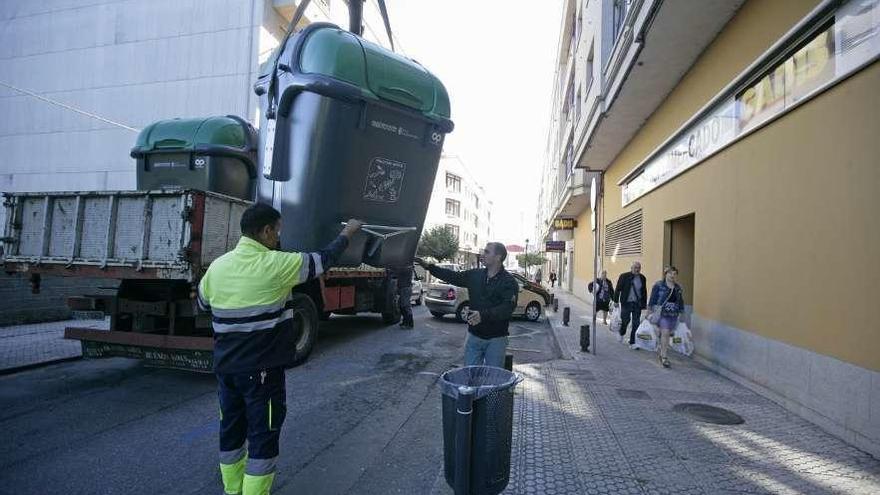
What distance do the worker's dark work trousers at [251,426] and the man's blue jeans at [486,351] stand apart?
189cm

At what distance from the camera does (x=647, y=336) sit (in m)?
7.96

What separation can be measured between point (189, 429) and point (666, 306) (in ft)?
20.8

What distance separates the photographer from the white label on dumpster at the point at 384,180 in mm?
4438

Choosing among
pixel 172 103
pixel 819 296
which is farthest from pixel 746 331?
pixel 172 103

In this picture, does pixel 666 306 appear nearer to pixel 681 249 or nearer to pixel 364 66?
pixel 681 249

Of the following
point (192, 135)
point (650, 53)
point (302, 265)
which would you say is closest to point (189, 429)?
point (302, 265)

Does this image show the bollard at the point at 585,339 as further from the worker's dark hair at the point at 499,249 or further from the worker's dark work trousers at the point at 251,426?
the worker's dark work trousers at the point at 251,426

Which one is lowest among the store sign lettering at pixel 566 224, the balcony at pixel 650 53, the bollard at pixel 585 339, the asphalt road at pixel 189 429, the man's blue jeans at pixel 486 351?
the asphalt road at pixel 189 429

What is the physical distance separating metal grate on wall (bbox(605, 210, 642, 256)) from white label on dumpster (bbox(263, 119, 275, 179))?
9.84 m

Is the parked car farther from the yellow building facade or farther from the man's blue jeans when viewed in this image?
the man's blue jeans

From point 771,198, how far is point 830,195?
1.11 metres

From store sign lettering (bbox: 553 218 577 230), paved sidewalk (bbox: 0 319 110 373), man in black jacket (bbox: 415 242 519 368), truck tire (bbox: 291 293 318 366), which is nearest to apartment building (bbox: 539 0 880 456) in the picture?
man in black jacket (bbox: 415 242 519 368)

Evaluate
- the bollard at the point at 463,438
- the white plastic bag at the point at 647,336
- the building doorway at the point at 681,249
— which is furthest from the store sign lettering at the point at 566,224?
the bollard at the point at 463,438

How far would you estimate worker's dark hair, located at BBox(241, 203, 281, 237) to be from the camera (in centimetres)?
285
